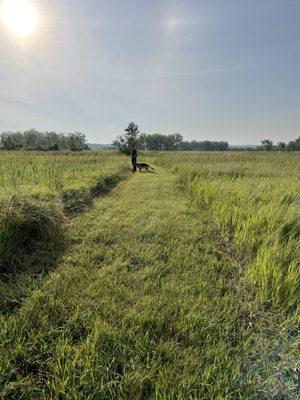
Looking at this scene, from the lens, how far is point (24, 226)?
3938mm

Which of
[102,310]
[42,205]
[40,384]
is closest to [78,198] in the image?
[42,205]

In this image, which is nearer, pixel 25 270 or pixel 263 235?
pixel 25 270

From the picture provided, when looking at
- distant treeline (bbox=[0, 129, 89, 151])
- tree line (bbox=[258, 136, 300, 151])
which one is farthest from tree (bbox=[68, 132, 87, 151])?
tree line (bbox=[258, 136, 300, 151])

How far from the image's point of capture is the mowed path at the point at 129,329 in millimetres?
1727

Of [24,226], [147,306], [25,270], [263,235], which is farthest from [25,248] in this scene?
[263,235]

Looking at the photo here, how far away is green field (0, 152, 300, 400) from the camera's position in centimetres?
176

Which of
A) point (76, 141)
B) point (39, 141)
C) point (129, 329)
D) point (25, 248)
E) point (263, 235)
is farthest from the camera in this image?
point (39, 141)

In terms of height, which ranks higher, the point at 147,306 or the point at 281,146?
the point at 281,146

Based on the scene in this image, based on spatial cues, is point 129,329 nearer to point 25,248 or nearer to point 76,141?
point 25,248

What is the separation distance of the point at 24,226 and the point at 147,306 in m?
2.60

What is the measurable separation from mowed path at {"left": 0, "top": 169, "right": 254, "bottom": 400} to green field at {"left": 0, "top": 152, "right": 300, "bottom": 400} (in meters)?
0.01

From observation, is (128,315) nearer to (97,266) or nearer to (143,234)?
(97,266)

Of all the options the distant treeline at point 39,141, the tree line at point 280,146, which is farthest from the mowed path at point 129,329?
the tree line at point 280,146

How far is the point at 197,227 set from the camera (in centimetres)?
512
